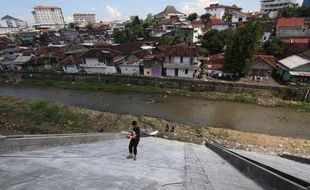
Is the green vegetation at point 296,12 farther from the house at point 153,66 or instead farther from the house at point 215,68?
the house at point 153,66

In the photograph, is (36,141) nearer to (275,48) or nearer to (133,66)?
(133,66)

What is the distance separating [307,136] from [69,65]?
34650mm

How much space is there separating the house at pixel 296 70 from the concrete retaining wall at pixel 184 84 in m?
2.26

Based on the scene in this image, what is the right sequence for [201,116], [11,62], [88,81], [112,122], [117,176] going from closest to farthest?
[117,176] < [112,122] < [201,116] < [88,81] < [11,62]

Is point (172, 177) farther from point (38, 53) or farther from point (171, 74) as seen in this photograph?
point (38, 53)

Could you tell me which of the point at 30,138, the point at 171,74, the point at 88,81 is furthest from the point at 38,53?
the point at 30,138

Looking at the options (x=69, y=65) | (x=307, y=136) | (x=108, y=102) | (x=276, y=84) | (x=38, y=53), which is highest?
(x=38, y=53)

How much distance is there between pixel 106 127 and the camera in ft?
59.0

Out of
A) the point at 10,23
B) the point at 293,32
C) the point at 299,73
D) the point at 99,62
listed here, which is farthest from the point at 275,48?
the point at 10,23

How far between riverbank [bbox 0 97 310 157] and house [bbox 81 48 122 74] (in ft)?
37.2

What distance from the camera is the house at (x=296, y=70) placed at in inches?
938

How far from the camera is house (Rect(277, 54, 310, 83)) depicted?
23.8m

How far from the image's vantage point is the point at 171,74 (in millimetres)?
29750

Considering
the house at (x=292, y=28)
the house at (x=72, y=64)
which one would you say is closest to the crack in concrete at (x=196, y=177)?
the house at (x=72, y=64)
